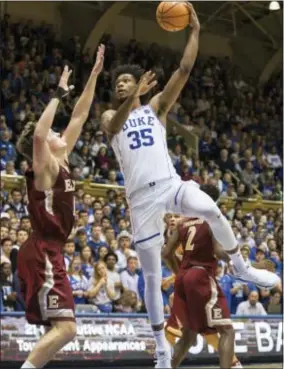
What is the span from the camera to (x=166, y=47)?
26516 mm

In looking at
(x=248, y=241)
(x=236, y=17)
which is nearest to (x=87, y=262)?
(x=248, y=241)

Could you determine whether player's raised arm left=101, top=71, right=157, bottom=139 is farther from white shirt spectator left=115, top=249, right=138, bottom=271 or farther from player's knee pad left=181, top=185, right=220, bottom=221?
white shirt spectator left=115, top=249, right=138, bottom=271

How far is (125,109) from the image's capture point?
7.41 m

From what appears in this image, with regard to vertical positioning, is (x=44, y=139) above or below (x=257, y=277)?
above

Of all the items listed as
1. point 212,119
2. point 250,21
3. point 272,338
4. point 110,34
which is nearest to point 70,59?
point 110,34

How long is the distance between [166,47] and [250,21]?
12.6 feet

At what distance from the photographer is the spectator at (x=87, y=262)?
1330 cm

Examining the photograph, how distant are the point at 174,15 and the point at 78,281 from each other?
5986 millimetres

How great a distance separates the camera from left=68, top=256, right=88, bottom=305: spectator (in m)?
12.8

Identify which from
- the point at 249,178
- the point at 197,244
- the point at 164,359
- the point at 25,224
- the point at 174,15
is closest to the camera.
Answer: the point at 164,359

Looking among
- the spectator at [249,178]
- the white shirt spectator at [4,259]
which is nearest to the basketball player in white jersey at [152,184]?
the white shirt spectator at [4,259]

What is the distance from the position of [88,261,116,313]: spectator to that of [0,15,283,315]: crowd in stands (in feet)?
0.05

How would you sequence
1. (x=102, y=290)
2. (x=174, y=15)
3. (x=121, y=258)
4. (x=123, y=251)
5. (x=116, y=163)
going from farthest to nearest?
(x=116, y=163)
(x=123, y=251)
(x=121, y=258)
(x=102, y=290)
(x=174, y=15)

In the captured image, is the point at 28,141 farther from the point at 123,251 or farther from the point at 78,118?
the point at 123,251
